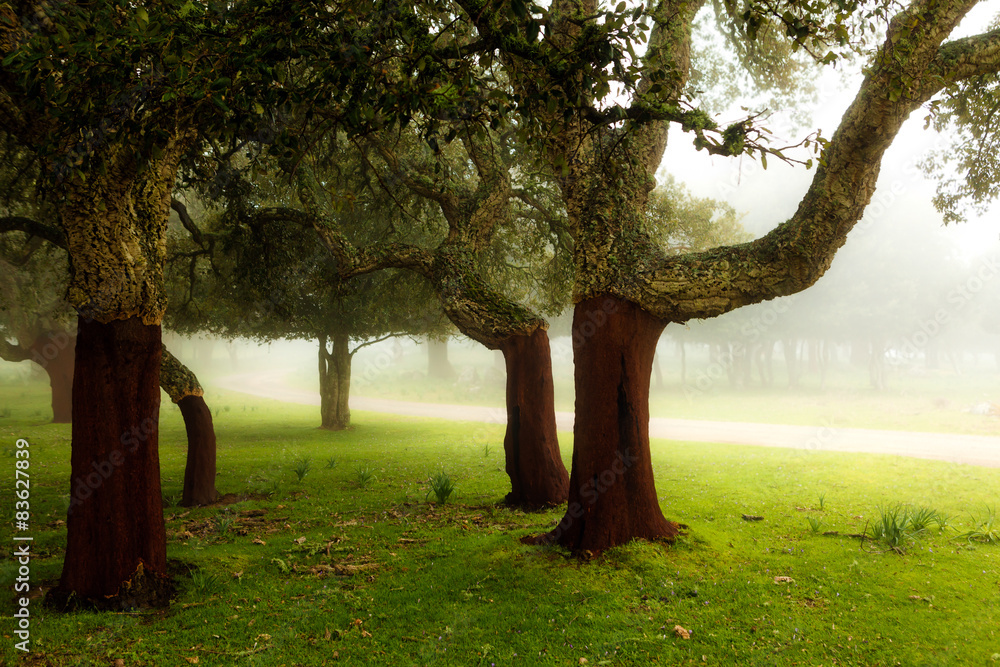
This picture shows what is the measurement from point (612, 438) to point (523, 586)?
195 cm

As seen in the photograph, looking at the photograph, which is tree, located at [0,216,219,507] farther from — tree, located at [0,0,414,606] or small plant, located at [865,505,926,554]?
small plant, located at [865,505,926,554]

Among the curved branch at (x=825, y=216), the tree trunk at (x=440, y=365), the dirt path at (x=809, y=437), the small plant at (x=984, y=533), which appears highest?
the curved branch at (x=825, y=216)

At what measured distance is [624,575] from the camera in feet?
20.8

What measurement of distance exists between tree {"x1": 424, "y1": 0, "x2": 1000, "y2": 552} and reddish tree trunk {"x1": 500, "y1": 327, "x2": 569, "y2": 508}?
97.0 inches

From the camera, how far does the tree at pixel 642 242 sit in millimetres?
5895

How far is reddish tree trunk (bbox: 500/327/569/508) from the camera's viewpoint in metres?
9.92

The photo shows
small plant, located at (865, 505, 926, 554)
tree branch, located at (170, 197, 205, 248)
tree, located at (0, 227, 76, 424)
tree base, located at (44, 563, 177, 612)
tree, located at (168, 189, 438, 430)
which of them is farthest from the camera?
tree, located at (0, 227, 76, 424)

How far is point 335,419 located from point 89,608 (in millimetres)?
17018

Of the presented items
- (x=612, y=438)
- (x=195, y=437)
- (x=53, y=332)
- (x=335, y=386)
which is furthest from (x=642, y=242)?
(x=53, y=332)

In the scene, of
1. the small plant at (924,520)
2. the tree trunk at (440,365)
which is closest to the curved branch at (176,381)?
the small plant at (924,520)

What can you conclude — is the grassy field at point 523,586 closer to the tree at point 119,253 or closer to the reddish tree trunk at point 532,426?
the reddish tree trunk at point 532,426

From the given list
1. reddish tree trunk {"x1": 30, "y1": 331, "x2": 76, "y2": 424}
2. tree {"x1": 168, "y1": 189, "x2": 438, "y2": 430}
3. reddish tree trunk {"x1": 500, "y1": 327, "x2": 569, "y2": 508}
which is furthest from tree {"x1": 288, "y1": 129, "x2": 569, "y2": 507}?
reddish tree trunk {"x1": 30, "y1": 331, "x2": 76, "y2": 424}

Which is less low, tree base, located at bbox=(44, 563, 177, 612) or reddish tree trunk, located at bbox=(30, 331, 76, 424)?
reddish tree trunk, located at bbox=(30, 331, 76, 424)

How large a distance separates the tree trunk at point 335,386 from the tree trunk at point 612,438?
16.3 meters
